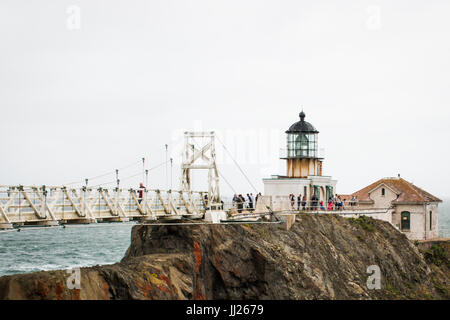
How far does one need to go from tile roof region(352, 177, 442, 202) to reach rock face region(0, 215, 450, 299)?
552 cm

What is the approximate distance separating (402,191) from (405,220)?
2.35m

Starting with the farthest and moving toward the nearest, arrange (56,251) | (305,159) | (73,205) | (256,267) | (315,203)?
(56,251)
(305,159)
(315,203)
(256,267)
(73,205)

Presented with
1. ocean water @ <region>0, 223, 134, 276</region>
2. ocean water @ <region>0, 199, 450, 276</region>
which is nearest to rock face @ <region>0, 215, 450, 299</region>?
ocean water @ <region>0, 199, 450, 276</region>

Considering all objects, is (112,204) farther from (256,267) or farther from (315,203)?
(315,203)

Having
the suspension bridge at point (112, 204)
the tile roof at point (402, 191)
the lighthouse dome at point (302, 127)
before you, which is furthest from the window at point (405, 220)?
the suspension bridge at point (112, 204)

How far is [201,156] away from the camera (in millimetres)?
36031

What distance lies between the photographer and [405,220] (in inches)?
2099

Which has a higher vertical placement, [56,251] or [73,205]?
[73,205]

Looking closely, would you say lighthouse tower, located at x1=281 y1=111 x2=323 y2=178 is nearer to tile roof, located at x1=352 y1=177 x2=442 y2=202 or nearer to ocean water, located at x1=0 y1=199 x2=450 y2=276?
tile roof, located at x1=352 y1=177 x2=442 y2=202

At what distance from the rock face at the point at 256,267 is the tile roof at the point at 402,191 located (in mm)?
5525

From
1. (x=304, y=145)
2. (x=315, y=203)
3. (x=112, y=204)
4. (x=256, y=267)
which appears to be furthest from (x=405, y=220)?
(x=112, y=204)
